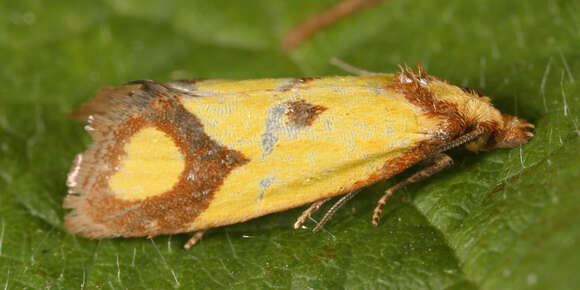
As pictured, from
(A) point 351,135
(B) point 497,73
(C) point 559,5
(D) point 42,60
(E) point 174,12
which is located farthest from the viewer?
(E) point 174,12

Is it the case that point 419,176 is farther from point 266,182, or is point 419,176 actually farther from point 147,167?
point 147,167

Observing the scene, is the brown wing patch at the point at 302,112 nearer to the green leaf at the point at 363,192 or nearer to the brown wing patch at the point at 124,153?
the brown wing patch at the point at 124,153

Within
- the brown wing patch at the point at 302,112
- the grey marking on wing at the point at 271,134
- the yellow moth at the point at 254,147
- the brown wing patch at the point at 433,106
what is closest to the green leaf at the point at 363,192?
the yellow moth at the point at 254,147

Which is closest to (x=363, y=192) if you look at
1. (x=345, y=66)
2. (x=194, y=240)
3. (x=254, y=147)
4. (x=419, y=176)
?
(x=419, y=176)

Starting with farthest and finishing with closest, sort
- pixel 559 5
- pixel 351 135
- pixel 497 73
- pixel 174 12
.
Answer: pixel 174 12, pixel 559 5, pixel 497 73, pixel 351 135

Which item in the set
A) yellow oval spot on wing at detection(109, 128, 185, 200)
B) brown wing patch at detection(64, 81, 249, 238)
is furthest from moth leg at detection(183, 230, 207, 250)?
yellow oval spot on wing at detection(109, 128, 185, 200)

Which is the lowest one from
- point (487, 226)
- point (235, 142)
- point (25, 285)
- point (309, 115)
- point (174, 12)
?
point (25, 285)

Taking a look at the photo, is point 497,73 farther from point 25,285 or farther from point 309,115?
point 25,285

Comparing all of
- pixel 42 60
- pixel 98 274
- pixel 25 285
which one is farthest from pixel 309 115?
pixel 42 60

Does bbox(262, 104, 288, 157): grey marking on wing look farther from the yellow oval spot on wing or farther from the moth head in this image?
the moth head
